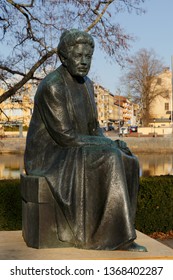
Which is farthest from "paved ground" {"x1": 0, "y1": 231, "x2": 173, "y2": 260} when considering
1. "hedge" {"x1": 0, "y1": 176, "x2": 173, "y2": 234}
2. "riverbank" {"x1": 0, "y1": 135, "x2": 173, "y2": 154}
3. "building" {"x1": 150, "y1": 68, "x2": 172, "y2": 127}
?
"building" {"x1": 150, "y1": 68, "x2": 172, "y2": 127}

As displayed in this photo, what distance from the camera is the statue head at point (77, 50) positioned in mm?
5485

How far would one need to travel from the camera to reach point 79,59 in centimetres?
551

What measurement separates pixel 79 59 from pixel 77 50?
0.31 feet

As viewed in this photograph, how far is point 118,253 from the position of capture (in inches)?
197

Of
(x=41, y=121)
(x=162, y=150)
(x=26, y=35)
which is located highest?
(x=26, y=35)

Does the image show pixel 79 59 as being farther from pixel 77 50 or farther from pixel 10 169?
pixel 10 169

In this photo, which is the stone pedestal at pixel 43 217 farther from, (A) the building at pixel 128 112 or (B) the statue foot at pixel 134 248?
(A) the building at pixel 128 112

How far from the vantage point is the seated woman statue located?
515 cm

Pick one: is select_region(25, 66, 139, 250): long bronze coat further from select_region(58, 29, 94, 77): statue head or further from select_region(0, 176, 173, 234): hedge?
select_region(0, 176, 173, 234): hedge

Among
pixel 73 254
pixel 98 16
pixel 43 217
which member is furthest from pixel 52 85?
pixel 98 16
